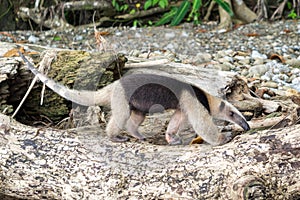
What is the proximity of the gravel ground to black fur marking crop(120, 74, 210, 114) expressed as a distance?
2.58m

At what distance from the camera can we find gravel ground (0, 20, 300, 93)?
6.60 metres

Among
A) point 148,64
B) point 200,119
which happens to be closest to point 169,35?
point 148,64

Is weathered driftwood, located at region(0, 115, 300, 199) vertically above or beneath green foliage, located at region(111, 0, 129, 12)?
above

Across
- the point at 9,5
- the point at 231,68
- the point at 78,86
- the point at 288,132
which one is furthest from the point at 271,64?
the point at 9,5

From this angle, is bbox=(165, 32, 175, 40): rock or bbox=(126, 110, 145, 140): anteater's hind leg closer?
bbox=(126, 110, 145, 140): anteater's hind leg

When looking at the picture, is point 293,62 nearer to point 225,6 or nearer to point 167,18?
point 225,6

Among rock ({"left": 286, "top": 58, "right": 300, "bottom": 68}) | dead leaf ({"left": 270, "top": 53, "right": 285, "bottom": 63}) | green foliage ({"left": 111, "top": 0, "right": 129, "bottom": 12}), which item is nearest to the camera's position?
rock ({"left": 286, "top": 58, "right": 300, "bottom": 68})

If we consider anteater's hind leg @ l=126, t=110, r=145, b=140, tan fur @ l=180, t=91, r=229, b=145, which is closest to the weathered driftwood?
anteater's hind leg @ l=126, t=110, r=145, b=140

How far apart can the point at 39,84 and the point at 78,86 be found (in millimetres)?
345

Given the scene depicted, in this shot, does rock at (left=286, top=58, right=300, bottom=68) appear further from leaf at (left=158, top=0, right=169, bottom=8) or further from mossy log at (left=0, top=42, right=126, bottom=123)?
leaf at (left=158, top=0, right=169, bottom=8)

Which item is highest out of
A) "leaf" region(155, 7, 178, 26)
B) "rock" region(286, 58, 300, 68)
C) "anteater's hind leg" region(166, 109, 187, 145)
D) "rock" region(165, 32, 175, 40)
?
"anteater's hind leg" region(166, 109, 187, 145)

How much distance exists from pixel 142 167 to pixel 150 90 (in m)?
0.58

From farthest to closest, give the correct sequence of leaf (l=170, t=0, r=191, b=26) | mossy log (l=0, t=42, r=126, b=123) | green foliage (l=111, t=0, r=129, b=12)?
green foliage (l=111, t=0, r=129, b=12)
leaf (l=170, t=0, r=191, b=26)
mossy log (l=0, t=42, r=126, b=123)

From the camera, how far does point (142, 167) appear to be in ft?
10.5
